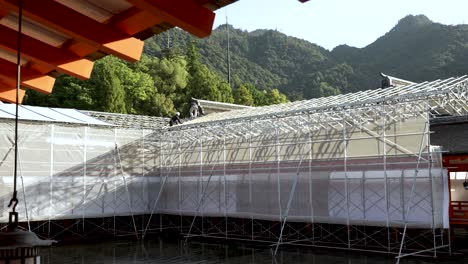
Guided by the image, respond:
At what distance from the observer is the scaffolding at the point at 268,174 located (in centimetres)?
1189

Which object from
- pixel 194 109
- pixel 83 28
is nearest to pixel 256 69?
pixel 194 109

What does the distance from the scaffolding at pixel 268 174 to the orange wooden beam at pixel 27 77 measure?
7851mm

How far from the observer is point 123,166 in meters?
17.5

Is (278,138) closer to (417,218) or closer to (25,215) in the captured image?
(417,218)

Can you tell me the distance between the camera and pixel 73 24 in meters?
3.12

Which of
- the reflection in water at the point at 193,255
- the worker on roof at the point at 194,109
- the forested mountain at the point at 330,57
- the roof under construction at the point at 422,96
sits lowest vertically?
the reflection in water at the point at 193,255

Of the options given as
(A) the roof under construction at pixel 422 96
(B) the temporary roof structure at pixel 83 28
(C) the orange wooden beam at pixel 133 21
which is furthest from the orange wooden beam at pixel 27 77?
(A) the roof under construction at pixel 422 96

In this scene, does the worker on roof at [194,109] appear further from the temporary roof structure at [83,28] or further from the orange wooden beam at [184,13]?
the orange wooden beam at [184,13]

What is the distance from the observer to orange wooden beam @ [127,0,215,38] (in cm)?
262

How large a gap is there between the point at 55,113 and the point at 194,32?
1491 centimetres

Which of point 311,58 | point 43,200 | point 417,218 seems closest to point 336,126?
point 417,218

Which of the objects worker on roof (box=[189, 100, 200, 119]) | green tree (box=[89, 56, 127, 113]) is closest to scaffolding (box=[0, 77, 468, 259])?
worker on roof (box=[189, 100, 200, 119])

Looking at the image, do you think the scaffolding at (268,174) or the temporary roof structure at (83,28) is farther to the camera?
the scaffolding at (268,174)

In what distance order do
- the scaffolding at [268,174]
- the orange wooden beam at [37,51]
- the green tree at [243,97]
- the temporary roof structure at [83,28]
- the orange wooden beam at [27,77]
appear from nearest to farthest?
the temporary roof structure at [83,28], the orange wooden beam at [37,51], the orange wooden beam at [27,77], the scaffolding at [268,174], the green tree at [243,97]
